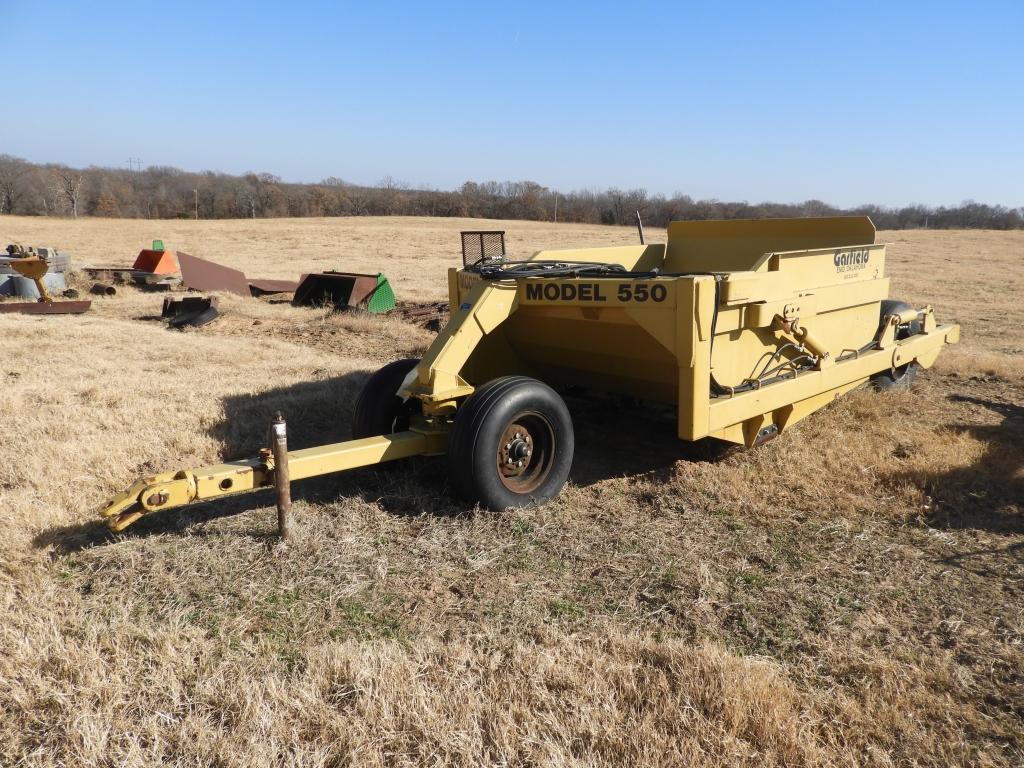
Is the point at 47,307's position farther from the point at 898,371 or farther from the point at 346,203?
the point at 346,203

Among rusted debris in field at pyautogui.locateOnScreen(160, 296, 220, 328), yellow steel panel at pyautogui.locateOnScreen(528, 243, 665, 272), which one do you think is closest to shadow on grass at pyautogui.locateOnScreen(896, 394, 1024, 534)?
yellow steel panel at pyautogui.locateOnScreen(528, 243, 665, 272)

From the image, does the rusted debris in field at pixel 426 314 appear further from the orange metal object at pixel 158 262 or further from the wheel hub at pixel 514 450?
the orange metal object at pixel 158 262

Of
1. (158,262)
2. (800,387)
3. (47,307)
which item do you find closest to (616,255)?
(800,387)

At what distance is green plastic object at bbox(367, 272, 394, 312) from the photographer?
12008 mm

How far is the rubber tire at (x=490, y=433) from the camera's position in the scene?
Answer: 3.95 m

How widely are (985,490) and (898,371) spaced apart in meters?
2.52

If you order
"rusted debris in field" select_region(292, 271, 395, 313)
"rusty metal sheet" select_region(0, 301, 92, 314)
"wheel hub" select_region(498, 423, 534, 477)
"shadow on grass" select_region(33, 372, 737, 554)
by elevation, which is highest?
"rusted debris in field" select_region(292, 271, 395, 313)

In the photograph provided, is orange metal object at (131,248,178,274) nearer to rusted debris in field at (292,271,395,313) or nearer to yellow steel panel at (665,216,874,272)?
rusted debris in field at (292,271,395,313)

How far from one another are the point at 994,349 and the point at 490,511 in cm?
904

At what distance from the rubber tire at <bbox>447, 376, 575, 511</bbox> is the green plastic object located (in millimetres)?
8186

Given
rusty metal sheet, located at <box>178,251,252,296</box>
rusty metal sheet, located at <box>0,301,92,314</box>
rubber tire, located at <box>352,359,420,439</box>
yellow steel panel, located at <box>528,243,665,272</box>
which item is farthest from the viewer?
rusty metal sheet, located at <box>178,251,252,296</box>

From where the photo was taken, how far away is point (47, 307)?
11984 mm

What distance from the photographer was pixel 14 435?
5156 mm

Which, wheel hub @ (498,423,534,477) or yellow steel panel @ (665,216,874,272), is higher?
yellow steel panel @ (665,216,874,272)
